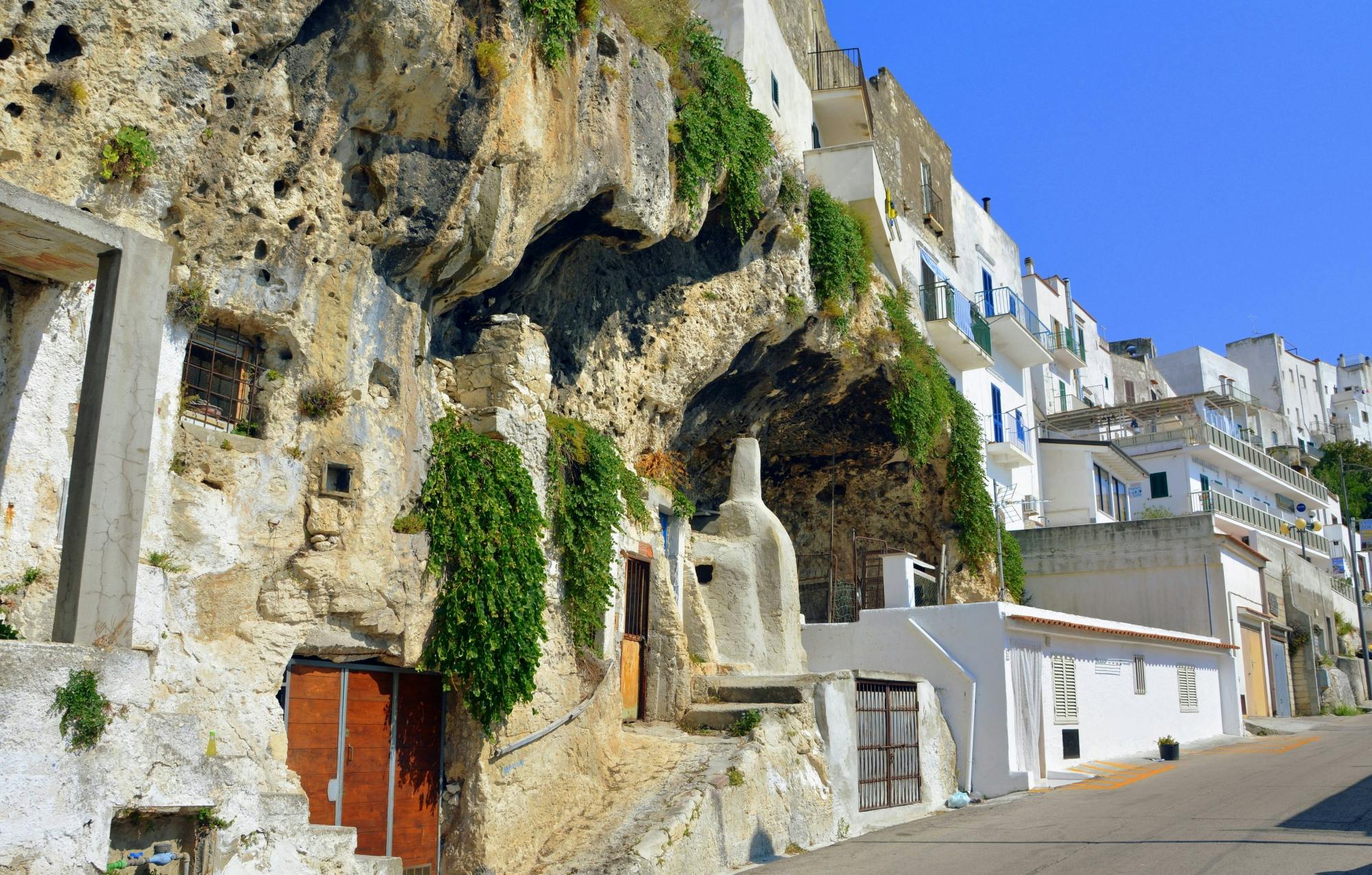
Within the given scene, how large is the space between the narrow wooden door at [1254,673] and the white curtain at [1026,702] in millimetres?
12102

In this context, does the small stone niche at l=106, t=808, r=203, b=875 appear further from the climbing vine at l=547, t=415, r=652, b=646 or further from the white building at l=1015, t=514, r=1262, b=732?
the white building at l=1015, t=514, r=1262, b=732

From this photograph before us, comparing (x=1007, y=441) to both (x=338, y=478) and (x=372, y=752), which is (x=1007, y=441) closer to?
(x=372, y=752)

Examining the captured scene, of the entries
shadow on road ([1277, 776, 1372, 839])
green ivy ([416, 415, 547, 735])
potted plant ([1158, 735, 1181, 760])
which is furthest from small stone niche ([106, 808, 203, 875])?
potted plant ([1158, 735, 1181, 760])

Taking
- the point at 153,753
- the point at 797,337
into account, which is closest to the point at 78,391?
the point at 153,753

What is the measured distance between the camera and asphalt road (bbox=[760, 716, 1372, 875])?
456 inches

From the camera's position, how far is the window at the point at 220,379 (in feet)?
35.8

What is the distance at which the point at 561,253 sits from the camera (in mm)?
16078

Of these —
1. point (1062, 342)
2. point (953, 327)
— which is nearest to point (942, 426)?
point (953, 327)

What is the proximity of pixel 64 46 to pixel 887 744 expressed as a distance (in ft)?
44.5

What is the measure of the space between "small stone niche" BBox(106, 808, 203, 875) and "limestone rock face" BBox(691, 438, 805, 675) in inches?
391

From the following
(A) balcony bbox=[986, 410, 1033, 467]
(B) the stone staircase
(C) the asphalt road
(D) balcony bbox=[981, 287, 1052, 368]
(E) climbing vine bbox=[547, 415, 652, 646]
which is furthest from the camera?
(D) balcony bbox=[981, 287, 1052, 368]

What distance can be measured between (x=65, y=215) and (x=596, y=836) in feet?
25.3

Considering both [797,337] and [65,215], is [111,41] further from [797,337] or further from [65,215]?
[797,337]

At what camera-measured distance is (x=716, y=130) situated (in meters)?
17.5
